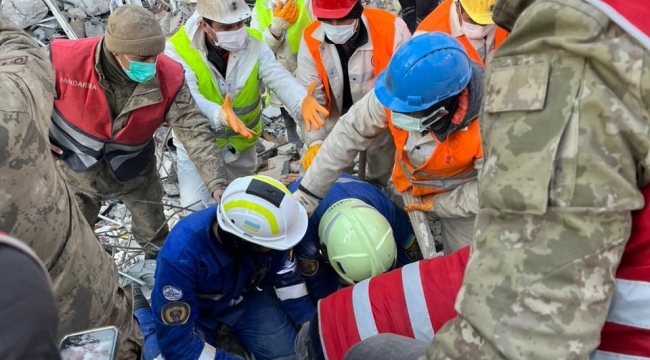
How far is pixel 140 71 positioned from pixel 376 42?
5.55ft

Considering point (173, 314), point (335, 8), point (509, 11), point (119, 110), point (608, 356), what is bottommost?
point (173, 314)

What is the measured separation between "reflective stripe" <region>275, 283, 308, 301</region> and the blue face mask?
4.91 ft

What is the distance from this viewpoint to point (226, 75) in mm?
4246

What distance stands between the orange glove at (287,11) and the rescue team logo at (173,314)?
294cm

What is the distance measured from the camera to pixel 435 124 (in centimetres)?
Answer: 311

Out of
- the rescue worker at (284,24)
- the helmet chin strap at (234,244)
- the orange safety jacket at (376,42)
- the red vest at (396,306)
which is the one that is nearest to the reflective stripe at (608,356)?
the red vest at (396,306)

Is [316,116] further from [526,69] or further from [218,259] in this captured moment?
[526,69]

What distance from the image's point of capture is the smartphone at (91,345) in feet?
4.38

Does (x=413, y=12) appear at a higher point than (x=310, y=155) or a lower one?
lower

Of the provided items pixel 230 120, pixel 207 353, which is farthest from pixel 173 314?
pixel 230 120

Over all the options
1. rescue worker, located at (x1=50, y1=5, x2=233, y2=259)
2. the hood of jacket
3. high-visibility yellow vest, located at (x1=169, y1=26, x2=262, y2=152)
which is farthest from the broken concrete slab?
the hood of jacket

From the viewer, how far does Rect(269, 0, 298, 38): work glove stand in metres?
5.10

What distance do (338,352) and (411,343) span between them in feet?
2.66

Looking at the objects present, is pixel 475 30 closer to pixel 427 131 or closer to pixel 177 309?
pixel 427 131
